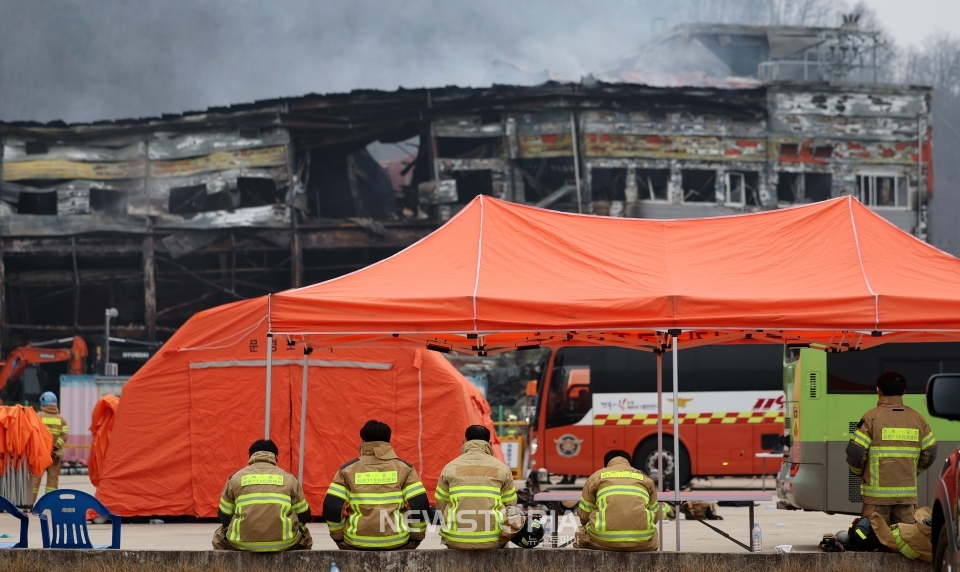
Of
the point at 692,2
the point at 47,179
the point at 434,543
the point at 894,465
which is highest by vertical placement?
the point at 692,2

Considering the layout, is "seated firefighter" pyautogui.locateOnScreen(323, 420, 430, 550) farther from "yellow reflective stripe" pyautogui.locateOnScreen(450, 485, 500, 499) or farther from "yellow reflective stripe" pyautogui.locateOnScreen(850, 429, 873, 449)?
"yellow reflective stripe" pyautogui.locateOnScreen(850, 429, 873, 449)

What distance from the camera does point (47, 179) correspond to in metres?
42.0

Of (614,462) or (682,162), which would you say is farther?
(682,162)

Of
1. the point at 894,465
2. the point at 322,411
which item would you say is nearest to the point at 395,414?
the point at 322,411

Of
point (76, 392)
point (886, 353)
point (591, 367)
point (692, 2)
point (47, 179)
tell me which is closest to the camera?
point (886, 353)

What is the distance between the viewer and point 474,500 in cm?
851

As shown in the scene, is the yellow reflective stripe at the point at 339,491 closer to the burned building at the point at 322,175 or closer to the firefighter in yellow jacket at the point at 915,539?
the firefighter in yellow jacket at the point at 915,539

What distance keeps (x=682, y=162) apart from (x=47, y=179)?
889 inches

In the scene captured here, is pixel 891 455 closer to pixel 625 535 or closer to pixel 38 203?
pixel 625 535

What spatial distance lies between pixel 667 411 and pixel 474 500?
1318 cm

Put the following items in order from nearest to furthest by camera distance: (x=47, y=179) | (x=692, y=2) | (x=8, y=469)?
(x=8, y=469) → (x=47, y=179) → (x=692, y=2)

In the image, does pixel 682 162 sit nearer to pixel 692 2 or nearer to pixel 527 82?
pixel 527 82

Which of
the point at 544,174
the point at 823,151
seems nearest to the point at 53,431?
the point at 544,174

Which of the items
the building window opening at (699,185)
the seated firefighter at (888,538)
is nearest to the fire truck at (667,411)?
the seated firefighter at (888,538)
